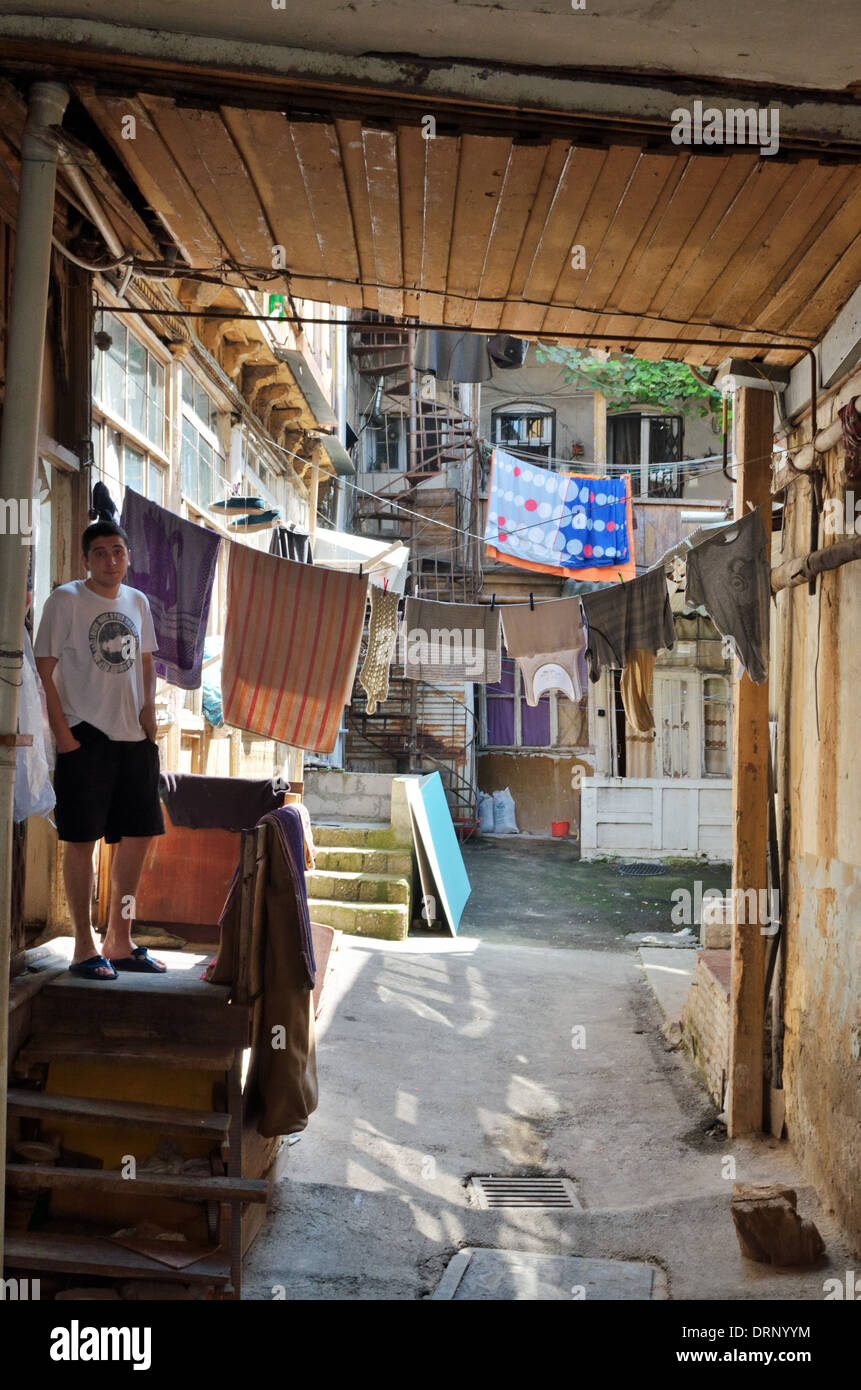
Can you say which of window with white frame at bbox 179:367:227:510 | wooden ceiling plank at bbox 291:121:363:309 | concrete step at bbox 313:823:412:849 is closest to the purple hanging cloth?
wooden ceiling plank at bbox 291:121:363:309

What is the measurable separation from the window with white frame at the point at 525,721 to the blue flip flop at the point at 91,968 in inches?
715

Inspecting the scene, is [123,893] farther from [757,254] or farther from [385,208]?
[757,254]

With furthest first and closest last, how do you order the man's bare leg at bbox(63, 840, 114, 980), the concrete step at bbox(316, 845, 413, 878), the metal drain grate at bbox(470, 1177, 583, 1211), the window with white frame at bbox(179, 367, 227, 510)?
the concrete step at bbox(316, 845, 413, 878) < the window with white frame at bbox(179, 367, 227, 510) < the metal drain grate at bbox(470, 1177, 583, 1211) < the man's bare leg at bbox(63, 840, 114, 980)

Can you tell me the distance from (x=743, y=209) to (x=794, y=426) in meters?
2.29

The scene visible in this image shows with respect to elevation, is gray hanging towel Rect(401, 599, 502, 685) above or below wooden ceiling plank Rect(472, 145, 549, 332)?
below

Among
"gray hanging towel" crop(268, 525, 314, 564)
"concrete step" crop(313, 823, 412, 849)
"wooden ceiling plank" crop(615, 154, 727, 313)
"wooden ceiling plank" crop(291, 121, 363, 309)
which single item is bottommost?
"concrete step" crop(313, 823, 412, 849)

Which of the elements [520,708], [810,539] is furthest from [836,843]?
[520,708]

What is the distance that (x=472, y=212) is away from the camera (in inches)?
185

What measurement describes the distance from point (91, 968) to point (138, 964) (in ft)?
1.00

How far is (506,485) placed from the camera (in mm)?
19703

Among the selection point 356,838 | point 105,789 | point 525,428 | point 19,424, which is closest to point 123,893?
point 105,789

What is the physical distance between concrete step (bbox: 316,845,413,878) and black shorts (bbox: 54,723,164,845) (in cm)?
847

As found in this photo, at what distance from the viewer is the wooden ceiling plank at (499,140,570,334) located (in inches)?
168

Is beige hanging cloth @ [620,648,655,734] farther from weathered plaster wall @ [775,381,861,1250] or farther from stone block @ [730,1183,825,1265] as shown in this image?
stone block @ [730,1183,825,1265]
